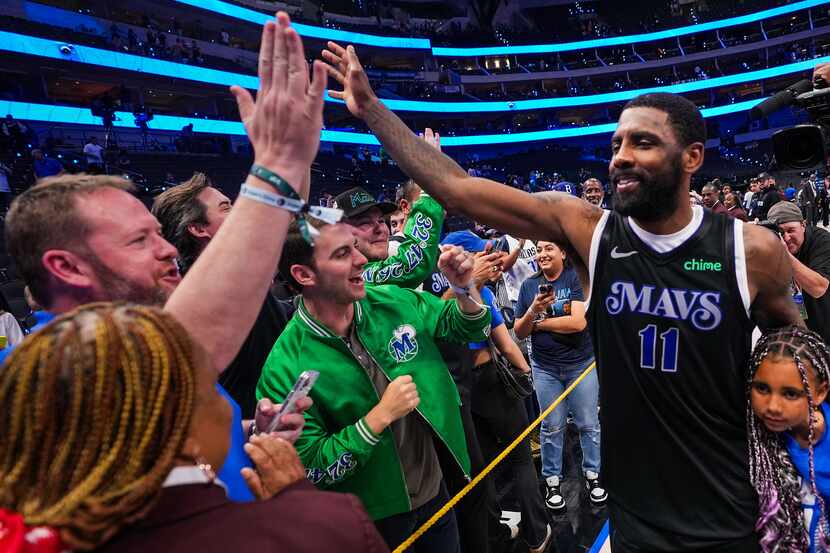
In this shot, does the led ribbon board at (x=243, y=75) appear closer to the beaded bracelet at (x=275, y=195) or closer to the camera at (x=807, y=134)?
the camera at (x=807, y=134)

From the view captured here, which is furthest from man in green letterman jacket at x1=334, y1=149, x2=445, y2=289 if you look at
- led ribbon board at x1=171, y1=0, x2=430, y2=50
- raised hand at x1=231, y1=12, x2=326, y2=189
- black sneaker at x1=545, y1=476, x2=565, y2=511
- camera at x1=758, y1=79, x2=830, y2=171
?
led ribbon board at x1=171, y1=0, x2=430, y2=50

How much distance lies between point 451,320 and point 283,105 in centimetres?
141

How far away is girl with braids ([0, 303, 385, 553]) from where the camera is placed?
694 millimetres

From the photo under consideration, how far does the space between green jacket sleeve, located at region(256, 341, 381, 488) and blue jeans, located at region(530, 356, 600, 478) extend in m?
2.45

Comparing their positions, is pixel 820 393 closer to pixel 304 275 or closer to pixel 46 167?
pixel 304 275

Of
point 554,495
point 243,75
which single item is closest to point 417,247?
point 554,495

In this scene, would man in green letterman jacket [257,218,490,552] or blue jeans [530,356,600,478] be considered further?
blue jeans [530,356,600,478]

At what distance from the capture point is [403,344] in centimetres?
214

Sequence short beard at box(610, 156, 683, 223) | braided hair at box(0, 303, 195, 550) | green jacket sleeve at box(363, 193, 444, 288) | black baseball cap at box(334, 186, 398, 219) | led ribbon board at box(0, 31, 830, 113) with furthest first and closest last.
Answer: led ribbon board at box(0, 31, 830, 113), black baseball cap at box(334, 186, 398, 219), green jacket sleeve at box(363, 193, 444, 288), short beard at box(610, 156, 683, 223), braided hair at box(0, 303, 195, 550)

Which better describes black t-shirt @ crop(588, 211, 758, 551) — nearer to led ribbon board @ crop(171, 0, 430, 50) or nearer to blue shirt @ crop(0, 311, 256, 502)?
blue shirt @ crop(0, 311, 256, 502)

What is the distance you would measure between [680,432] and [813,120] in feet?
5.65

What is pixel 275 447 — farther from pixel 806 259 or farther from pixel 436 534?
pixel 806 259

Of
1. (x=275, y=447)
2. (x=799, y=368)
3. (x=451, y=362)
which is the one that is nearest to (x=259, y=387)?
(x=275, y=447)

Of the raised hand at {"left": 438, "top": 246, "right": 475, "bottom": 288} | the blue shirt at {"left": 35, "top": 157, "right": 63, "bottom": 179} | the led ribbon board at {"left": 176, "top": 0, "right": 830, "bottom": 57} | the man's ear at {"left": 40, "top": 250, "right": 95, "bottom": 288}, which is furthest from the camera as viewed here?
the led ribbon board at {"left": 176, "top": 0, "right": 830, "bottom": 57}
